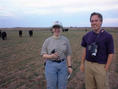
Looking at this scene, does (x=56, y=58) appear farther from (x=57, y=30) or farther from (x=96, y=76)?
(x=96, y=76)

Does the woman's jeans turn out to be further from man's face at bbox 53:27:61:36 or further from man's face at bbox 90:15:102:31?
man's face at bbox 90:15:102:31

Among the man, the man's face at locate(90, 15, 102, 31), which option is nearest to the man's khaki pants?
the man

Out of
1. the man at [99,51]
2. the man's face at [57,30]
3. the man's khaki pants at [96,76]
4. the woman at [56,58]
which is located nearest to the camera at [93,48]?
the man at [99,51]

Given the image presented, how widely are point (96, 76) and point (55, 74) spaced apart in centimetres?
69

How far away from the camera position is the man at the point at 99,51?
2.74 m

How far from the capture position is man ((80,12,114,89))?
2744mm

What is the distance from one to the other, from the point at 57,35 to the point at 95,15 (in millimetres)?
707

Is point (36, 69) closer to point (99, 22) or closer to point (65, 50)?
point (65, 50)

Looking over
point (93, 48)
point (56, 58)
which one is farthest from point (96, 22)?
point (56, 58)

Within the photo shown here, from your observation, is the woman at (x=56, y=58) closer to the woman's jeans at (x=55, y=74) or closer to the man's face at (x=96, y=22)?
the woman's jeans at (x=55, y=74)

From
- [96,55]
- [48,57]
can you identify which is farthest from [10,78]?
[96,55]

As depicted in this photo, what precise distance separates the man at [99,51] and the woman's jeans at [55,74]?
1.56 ft

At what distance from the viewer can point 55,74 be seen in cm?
289

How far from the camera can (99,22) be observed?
280 cm
